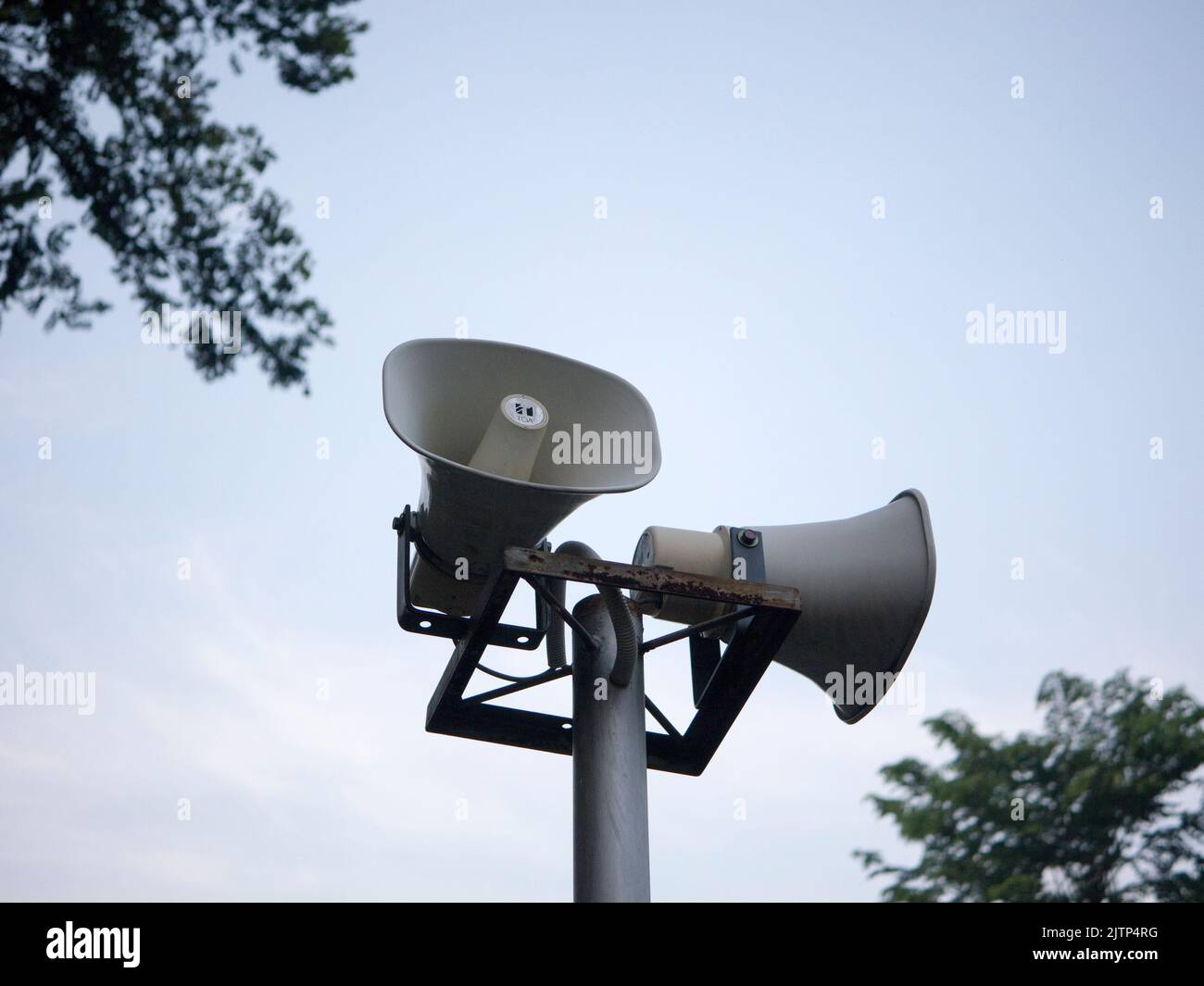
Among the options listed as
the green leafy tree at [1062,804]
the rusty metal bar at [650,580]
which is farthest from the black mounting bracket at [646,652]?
the green leafy tree at [1062,804]

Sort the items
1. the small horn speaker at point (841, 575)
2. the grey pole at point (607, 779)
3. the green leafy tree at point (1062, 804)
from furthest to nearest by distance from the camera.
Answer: the green leafy tree at point (1062, 804), the small horn speaker at point (841, 575), the grey pole at point (607, 779)

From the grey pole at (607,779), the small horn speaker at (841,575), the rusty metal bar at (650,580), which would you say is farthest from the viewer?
the small horn speaker at (841,575)

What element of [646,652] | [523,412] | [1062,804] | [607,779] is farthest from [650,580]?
[1062,804]

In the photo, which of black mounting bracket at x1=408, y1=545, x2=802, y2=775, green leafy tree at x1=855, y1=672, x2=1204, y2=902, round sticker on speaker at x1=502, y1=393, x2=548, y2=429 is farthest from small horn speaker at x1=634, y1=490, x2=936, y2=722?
green leafy tree at x1=855, y1=672, x2=1204, y2=902

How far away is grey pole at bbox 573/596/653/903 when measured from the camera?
11.5 feet

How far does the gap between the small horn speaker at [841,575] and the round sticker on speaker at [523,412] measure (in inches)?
18.8

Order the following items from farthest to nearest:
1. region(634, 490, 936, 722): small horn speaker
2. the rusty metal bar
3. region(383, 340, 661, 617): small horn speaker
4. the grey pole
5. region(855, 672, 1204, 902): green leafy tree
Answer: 1. region(855, 672, 1204, 902): green leafy tree
2. region(634, 490, 936, 722): small horn speaker
3. region(383, 340, 661, 617): small horn speaker
4. the grey pole
5. the rusty metal bar

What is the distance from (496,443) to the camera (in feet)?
12.6

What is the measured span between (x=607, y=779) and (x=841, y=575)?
3.06 feet

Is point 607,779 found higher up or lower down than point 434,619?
lower down

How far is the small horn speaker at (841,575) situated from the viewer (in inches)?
150

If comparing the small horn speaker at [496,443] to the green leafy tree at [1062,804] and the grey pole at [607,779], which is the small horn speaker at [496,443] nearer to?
the grey pole at [607,779]

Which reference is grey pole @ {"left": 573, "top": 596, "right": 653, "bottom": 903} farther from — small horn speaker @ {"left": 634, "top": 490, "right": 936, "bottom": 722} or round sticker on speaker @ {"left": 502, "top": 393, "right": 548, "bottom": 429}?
round sticker on speaker @ {"left": 502, "top": 393, "right": 548, "bottom": 429}

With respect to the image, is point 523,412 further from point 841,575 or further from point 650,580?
point 841,575
